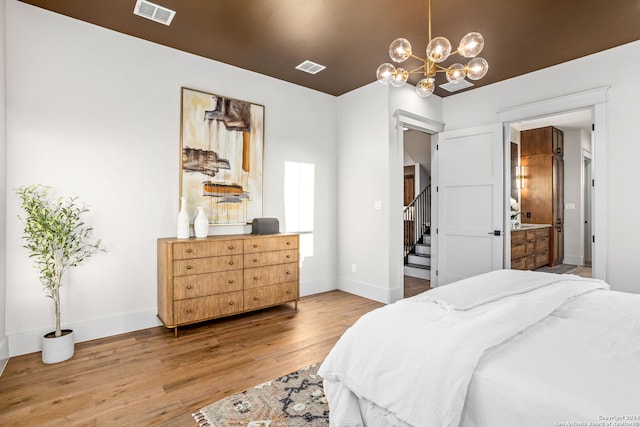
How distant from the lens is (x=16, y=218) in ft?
9.05

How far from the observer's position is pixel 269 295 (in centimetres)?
379

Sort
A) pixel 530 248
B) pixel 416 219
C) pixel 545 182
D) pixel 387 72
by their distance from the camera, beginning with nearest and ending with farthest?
pixel 387 72 → pixel 530 248 → pixel 545 182 → pixel 416 219

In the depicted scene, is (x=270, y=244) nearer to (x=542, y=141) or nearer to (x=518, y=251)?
(x=518, y=251)

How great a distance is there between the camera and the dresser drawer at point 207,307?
10.4 ft

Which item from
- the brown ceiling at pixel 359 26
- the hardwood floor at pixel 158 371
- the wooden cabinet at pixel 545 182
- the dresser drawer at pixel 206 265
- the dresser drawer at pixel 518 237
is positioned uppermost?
the brown ceiling at pixel 359 26

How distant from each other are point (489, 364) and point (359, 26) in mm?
2963

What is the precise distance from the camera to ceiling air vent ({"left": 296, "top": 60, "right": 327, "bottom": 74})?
12.7 feet

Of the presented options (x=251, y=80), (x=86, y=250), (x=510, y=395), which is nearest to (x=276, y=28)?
(x=251, y=80)

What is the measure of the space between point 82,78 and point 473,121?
477 centimetres

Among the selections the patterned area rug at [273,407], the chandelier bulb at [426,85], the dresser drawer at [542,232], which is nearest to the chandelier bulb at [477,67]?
the chandelier bulb at [426,85]

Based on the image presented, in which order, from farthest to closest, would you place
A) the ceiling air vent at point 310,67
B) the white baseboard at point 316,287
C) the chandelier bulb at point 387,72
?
the white baseboard at point 316,287
the ceiling air vent at point 310,67
the chandelier bulb at point 387,72

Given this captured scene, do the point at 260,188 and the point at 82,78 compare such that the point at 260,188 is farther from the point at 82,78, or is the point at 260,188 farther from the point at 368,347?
the point at 368,347

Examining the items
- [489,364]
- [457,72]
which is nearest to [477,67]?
[457,72]

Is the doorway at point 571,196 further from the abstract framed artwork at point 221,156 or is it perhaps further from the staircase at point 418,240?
the abstract framed artwork at point 221,156
